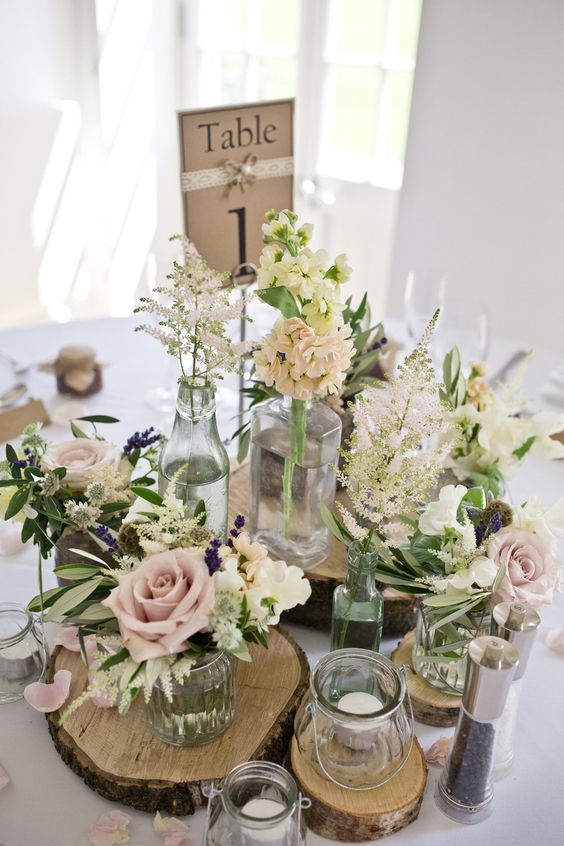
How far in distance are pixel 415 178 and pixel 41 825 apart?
2836mm

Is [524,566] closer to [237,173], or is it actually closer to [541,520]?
[541,520]

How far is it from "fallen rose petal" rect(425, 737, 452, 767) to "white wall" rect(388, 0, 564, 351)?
7.58ft

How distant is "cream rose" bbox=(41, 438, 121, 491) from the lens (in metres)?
1.07

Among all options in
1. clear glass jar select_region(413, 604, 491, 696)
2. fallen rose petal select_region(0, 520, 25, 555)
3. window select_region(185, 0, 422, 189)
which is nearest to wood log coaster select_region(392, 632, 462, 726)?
clear glass jar select_region(413, 604, 491, 696)

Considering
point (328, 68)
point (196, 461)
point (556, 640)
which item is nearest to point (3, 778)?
point (196, 461)

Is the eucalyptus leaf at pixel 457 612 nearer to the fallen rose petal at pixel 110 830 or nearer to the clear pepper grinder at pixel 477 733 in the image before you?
the clear pepper grinder at pixel 477 733

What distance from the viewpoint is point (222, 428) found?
1630 millimetres

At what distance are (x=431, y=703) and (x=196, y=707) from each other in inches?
11.7

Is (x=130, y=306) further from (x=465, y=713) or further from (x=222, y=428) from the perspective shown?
(x=465, y=713)

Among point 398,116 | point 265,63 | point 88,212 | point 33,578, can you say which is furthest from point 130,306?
point 33,578

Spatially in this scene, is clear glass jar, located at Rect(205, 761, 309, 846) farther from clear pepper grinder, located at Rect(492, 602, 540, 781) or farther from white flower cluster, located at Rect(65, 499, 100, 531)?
white flower cluster, located at Rect(65, 499, 100, 531)

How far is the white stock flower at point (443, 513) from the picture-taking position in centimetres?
96

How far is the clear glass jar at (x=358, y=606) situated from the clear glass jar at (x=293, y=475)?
16 centimetres

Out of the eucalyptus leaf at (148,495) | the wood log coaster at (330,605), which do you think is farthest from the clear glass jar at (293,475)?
the eucalyptus leaf at (148,495)
